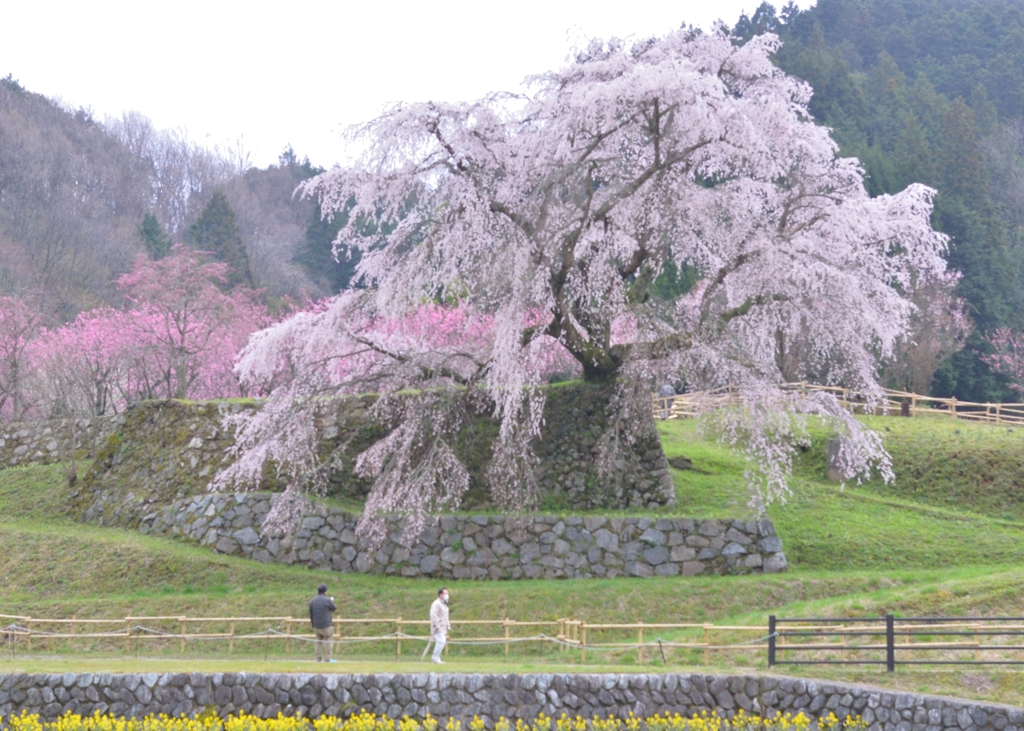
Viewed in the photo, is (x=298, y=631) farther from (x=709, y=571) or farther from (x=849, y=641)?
(x=849, y=641)

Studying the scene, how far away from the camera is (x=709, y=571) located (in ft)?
60.0

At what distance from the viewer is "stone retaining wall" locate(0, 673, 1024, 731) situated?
38.7ft

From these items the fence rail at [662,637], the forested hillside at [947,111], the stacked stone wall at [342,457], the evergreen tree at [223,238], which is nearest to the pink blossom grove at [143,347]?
the stacked stone wall at [342,457]

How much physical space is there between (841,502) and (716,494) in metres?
3.93

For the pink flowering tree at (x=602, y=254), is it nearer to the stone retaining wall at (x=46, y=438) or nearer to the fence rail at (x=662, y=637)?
the fence rail at (x=662, y=637)

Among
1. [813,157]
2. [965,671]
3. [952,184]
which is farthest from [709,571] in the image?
[952,184]

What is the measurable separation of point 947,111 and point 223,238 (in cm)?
3894

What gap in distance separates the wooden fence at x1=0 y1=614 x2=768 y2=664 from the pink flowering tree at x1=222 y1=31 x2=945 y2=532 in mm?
2533

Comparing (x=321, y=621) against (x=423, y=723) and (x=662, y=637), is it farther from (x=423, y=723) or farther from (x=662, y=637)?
(x=662, y=637)

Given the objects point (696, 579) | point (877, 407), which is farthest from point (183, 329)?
point (877, 407)

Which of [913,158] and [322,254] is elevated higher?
[913,158]

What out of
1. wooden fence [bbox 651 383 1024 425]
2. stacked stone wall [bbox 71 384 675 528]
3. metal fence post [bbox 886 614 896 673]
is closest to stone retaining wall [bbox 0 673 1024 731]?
metal fence post [bbox 886 614 896 673]

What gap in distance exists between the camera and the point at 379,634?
53.3 feet

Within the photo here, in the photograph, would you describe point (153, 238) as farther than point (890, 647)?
Yes
